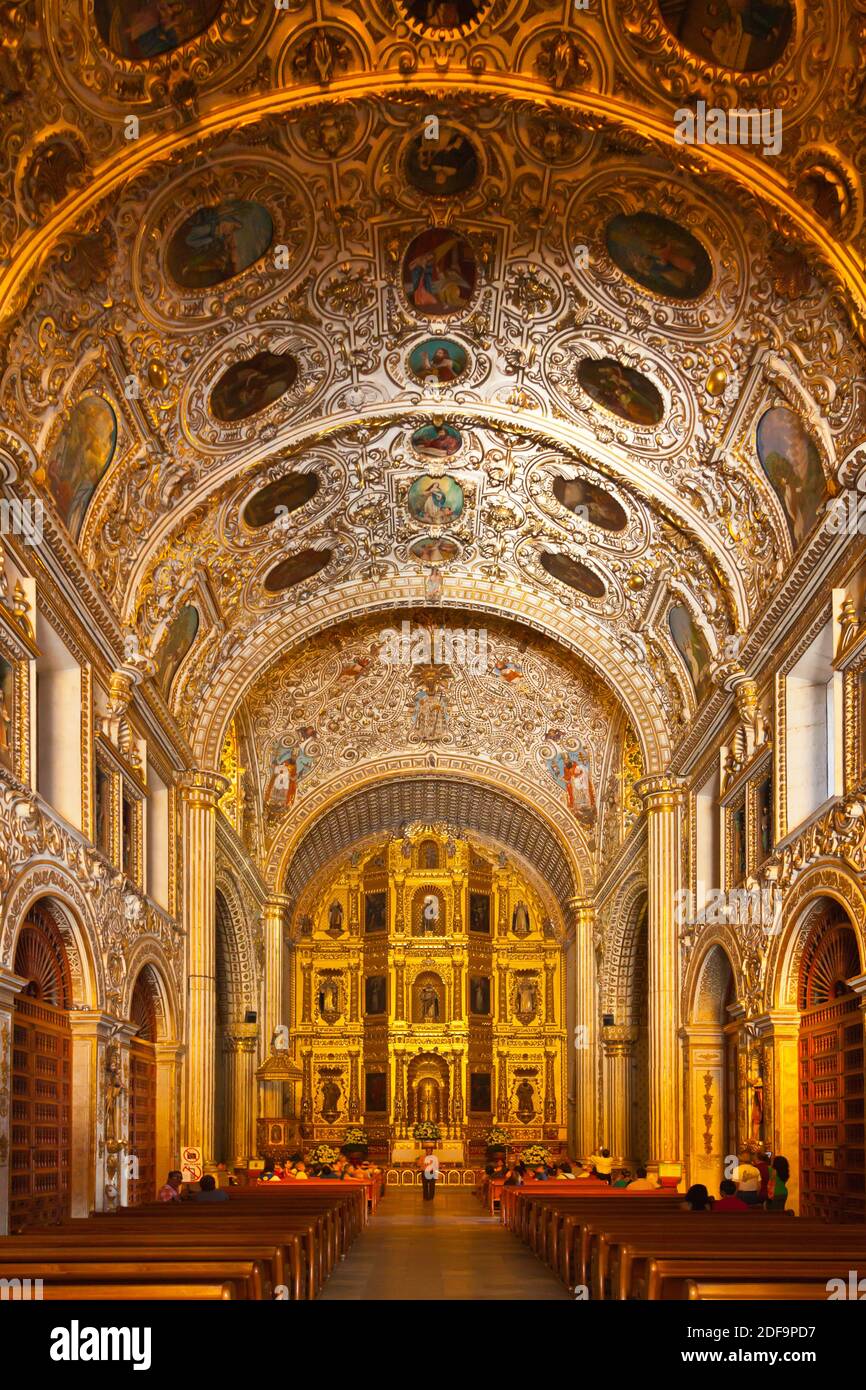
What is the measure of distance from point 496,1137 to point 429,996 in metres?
4.56

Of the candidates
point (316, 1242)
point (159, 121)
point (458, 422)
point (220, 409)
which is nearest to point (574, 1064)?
point (458, 422)

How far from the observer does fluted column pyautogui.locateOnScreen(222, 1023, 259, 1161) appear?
36438 millimetres

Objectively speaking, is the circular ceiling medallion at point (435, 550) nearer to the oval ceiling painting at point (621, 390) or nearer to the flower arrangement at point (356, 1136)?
the oval ceiling painting at point (621, 390)

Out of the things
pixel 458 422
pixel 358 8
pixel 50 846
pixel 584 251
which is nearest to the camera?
pixel 358 8

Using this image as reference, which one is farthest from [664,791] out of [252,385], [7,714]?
[7,714]

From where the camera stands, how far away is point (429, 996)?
46.2m

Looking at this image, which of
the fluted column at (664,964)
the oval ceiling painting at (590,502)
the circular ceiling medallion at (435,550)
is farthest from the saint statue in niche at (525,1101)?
the oval ceiling painting at (590,502)

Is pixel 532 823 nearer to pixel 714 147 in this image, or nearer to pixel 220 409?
pixel 220 409

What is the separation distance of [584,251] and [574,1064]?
88.7ft

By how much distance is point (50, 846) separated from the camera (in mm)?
18453

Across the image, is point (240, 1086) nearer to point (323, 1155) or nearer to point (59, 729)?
point (323, 1155)

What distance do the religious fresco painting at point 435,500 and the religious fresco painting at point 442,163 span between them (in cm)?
799

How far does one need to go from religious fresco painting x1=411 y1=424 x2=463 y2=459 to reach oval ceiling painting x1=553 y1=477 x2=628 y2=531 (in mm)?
1847

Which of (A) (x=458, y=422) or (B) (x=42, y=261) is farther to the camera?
(A) (x=458, y=422)
